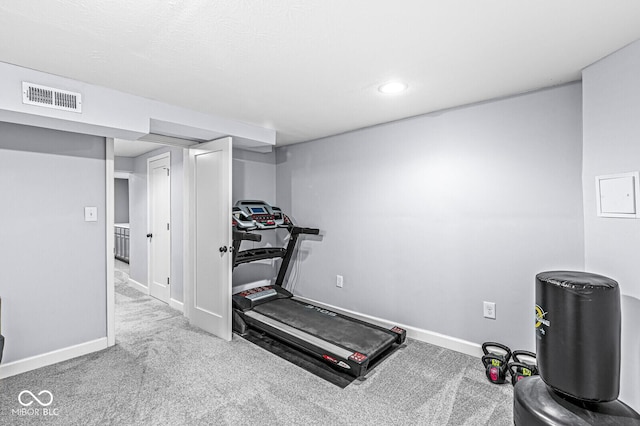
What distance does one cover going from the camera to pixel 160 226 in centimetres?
461

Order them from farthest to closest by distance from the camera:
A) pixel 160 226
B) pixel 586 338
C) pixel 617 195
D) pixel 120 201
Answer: pixel 120 201, pixel 160 226, pixel 617 195, pixel 586 338

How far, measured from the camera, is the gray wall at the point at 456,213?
2422 mm

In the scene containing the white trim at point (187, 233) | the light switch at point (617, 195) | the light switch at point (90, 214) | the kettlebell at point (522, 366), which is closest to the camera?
the light switch at point (617, 195)

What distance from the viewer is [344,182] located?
3.83 meters

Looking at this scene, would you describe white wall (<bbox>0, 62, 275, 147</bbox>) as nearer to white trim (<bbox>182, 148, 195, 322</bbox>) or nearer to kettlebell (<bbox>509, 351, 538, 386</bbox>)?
white trim (<bbox>182, 148, 195, 322</bbox>)

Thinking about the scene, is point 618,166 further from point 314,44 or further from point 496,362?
point 314,44

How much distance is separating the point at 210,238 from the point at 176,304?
4.58ft

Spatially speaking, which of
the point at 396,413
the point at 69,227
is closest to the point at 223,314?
the point at 69,227

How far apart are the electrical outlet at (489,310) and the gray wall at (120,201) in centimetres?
910

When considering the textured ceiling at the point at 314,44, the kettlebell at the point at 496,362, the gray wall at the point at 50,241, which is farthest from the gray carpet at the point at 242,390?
the textured ceiling at the point at 314,44

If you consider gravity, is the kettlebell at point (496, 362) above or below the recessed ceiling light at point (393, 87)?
below

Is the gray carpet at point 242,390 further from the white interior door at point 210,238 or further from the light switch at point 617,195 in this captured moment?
the light switch at point 617,195

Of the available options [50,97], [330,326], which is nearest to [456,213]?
[330,326]

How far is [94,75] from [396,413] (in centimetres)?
302
